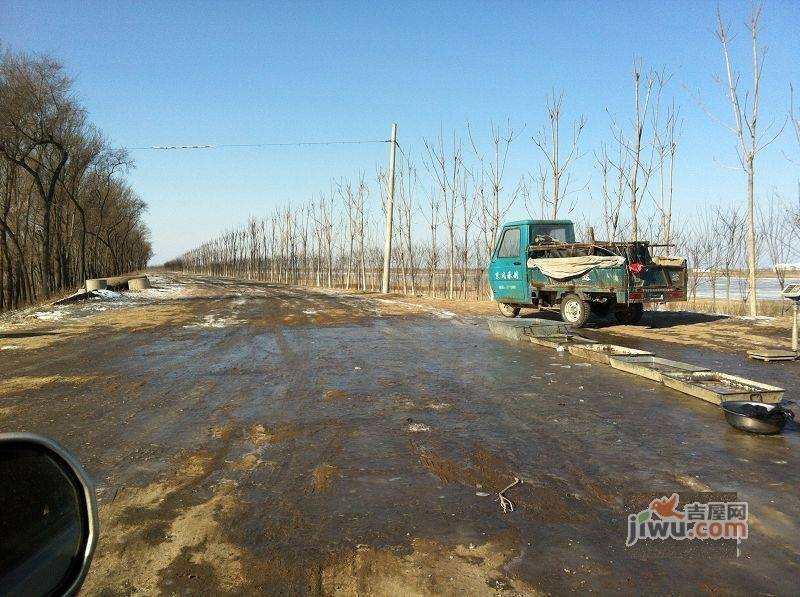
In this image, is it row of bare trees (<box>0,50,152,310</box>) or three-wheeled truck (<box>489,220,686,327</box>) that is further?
row of bare trees (<box>0,50,152,310</box>)

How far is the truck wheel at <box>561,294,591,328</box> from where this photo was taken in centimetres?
1303

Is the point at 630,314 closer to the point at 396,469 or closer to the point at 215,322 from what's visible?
the point at 215,322

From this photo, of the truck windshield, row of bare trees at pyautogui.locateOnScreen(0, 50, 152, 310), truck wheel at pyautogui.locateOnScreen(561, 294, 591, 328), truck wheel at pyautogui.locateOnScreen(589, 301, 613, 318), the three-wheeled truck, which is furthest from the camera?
row of bare trees at pyautogui.locateOnScreen(0, 50, 152, 310)

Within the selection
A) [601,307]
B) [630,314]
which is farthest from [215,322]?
[630,314]

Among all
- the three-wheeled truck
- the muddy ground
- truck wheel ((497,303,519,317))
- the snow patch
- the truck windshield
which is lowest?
the muddy ground

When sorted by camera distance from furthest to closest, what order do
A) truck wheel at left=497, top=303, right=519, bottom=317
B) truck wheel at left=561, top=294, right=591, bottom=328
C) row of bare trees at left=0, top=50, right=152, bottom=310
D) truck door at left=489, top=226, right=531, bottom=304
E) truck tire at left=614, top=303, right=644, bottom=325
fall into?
row of bare trees at left=0, top=50, right=152, bottom=310, truck wheel at left=497, top=303, right=519, bottom=317, truck door at left=489, top=226, right=531, bottom=304, truck tire at left=614, top=303, right=644, bottom=325, truck wheel at left=561, top=294, right=591, bottom=328

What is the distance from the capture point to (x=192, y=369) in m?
8.54

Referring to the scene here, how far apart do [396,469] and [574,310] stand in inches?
395

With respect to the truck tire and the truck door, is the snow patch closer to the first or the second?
the truck door

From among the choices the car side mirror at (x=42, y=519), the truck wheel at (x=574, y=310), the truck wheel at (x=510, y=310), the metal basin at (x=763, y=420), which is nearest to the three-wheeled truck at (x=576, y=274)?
the truck wheel at (x=574, y=310)

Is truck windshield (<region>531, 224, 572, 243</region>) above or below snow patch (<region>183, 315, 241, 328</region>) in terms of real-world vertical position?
above

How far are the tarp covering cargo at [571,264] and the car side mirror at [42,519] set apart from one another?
1180 centimetres

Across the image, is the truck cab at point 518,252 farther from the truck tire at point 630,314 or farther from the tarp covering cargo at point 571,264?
the truck tire at point 630,314

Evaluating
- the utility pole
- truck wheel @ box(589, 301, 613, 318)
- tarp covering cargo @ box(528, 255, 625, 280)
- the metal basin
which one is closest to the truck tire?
truck wheel @ box(589, 301, 613, 318)
